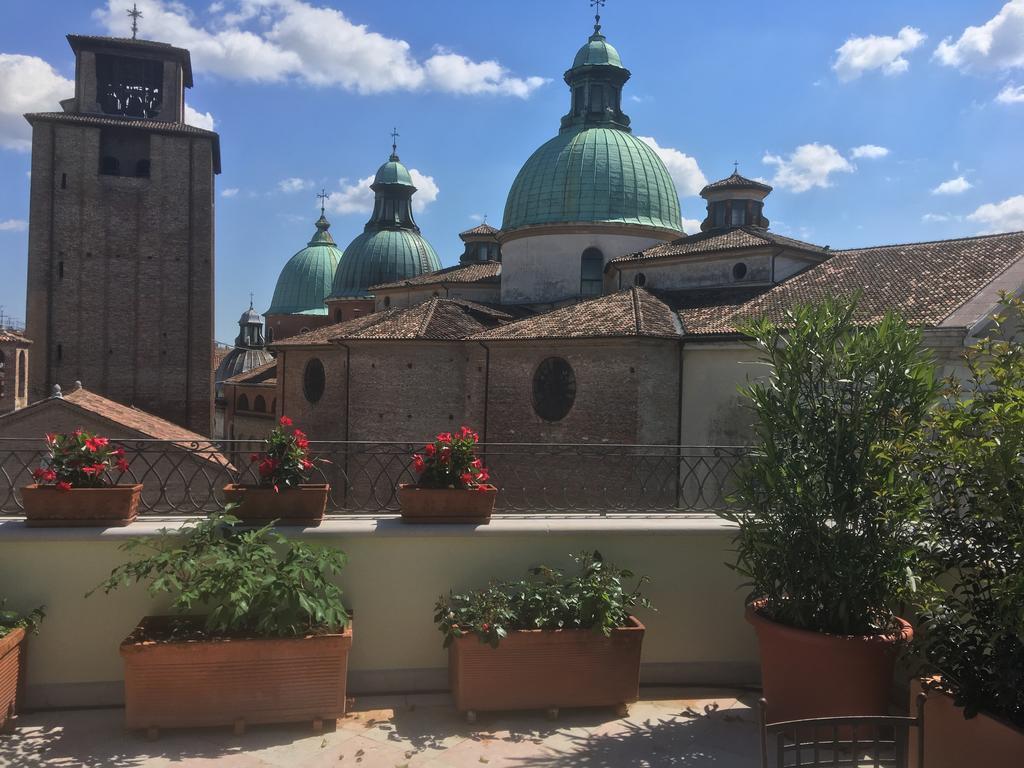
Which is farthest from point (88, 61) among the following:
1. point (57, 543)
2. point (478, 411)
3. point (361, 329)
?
point (57, 543)

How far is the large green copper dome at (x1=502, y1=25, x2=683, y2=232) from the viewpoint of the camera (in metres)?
23.9

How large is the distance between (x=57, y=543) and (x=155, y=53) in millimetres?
29998

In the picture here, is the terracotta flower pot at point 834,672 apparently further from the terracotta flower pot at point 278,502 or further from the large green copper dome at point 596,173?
the large green copper dome at point 596,173

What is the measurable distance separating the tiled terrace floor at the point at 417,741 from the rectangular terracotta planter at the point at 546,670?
134mm

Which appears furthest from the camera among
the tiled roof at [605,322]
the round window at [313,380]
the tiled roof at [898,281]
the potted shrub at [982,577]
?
the round window at [313,380]

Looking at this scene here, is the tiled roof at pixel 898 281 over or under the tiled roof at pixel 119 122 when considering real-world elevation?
under

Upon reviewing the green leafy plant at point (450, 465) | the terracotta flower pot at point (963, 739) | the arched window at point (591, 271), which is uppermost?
the arched window at point (591, 271)

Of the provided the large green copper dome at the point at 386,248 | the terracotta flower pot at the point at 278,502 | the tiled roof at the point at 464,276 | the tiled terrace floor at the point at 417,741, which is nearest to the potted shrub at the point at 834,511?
the tiled terrace floor at the point at 417,741

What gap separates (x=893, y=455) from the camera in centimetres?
461

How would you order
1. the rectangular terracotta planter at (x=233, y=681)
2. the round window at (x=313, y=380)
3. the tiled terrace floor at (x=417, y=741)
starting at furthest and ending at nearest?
the round window at (x=313, y=380) → the rectangular terracotta planter at (x=233, y=681) → the tiled terrace floor at (x=417, y=741)

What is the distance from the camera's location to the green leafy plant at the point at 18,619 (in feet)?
16.7

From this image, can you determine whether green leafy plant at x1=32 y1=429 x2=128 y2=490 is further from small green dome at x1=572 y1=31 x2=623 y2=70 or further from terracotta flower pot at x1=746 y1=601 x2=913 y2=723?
small green dome at x1=572 y1=31 x2=623 y2=70

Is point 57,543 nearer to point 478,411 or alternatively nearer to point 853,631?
point 853,631

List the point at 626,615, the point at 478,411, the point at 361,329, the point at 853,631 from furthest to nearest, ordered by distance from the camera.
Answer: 1. the point at 361,329
2. the point at 478,411
3. the point at 626,615
4. the point at 853,631
